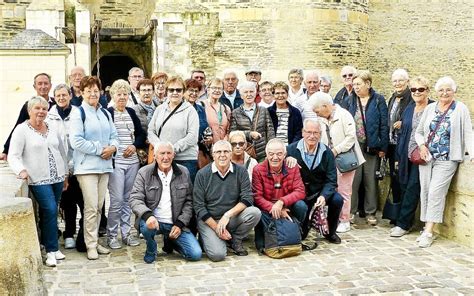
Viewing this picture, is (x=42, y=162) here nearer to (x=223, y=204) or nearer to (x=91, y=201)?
(x=91, y=201)

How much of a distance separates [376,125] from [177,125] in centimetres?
265

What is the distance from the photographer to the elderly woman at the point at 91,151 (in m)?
6.05

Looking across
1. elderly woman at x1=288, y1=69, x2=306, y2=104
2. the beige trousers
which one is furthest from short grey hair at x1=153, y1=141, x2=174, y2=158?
elderly woman at x1=288, y1=69, x2=306, y2=104

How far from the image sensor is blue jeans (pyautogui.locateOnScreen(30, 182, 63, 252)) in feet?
19.1

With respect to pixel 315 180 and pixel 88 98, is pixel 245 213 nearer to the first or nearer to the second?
pixel 315 180

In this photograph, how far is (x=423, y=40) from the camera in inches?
877

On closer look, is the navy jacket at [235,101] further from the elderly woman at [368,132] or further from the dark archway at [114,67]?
the dark archway at [114,67]

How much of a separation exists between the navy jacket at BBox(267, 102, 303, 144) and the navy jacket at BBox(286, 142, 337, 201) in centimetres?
35

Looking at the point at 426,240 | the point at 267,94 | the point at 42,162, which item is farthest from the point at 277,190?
the point at 42,162

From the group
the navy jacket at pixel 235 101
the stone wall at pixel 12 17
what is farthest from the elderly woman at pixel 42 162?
the stone wall at pixel 12 17

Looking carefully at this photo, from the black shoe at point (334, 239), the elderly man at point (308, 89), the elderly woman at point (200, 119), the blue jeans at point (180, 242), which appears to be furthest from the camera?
the elderly man at point (308, 89)

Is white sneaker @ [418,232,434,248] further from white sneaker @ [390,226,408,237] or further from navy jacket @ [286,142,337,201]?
navy jacket @ [286,142,337,201]

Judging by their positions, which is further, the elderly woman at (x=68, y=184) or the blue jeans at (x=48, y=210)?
the elderly woman at (x=68, y=184)

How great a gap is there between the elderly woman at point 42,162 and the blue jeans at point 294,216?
209 cm
